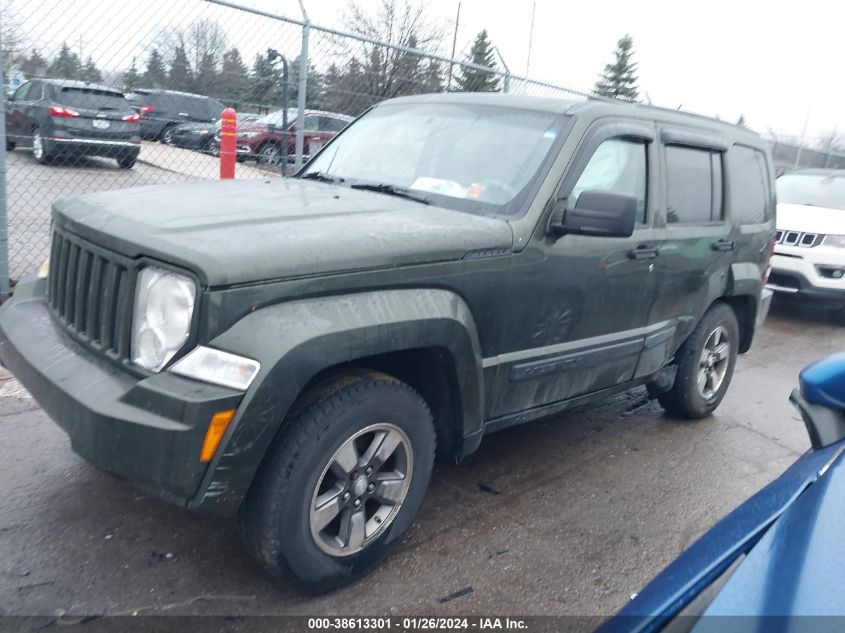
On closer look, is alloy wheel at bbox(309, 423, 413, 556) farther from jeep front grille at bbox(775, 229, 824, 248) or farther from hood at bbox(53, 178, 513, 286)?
jeep front grille at bbox(775, 229, 824, 248)

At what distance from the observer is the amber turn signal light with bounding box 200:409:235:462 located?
2244mm

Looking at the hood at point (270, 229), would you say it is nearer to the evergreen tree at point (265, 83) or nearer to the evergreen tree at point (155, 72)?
the evergreen tree at point (155, 72)

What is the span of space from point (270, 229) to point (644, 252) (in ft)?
6.63

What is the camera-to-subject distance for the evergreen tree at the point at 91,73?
598 cm

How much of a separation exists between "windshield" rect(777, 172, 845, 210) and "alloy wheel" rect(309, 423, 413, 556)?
8.19 metres

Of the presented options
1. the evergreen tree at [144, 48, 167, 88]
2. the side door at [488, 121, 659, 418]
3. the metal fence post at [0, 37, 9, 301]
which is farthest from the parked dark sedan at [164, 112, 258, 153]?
the side door at [488, 121, 659, 418]

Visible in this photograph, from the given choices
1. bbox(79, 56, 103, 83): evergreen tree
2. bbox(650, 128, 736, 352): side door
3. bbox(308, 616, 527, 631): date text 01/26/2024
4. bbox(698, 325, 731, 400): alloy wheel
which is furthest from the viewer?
bbox(79, 56, 103, 83): evergreen tree

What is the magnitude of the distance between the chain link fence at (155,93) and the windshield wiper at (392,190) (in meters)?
2.92

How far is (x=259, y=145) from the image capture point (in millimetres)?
8344

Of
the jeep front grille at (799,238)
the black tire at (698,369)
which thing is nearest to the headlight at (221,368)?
the black tire at (698,369)

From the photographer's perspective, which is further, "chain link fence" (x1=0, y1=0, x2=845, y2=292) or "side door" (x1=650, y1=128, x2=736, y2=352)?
"chain link fence" (x1=0, y1=0, x2=845, y2=292)

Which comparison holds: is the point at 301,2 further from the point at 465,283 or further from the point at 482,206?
the point at 465,283

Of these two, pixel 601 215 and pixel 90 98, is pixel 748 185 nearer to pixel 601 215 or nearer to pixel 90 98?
pixel 601 215

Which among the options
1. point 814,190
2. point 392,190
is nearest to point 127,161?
point 392,190
